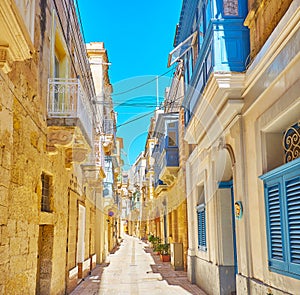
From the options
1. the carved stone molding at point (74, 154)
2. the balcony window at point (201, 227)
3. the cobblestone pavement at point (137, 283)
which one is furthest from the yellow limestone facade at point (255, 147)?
the carved stone molding at point (74, 154)

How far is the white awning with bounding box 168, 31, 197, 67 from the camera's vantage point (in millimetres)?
12039

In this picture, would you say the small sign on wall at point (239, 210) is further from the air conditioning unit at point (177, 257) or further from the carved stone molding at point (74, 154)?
the air conditioning unit at point (177, 257)

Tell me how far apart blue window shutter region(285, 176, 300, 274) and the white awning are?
7129 millimetres

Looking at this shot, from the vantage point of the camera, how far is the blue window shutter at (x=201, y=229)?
11916 mm

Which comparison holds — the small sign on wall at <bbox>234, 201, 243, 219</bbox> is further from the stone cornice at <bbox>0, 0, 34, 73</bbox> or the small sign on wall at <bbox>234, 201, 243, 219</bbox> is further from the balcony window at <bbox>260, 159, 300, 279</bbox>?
the stone cornice at <bbox>0, 0, 34, 73</bbox>

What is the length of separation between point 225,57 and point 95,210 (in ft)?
46.0

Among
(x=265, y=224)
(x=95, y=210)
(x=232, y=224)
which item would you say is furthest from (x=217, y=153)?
(x=95, y=210)

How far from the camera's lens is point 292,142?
243 inches

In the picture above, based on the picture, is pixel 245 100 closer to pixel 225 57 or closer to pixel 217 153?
pixel 225 57

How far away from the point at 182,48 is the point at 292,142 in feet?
26.5

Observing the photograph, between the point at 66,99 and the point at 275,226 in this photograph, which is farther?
the point at 66,99

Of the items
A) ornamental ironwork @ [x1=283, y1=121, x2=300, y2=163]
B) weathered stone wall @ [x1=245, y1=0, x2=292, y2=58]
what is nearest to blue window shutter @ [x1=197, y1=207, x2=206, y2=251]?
ornamental ironwork @ [x1=283, y1=121, x2=300, y2=163]

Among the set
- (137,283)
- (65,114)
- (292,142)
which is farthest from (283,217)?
(137,283)

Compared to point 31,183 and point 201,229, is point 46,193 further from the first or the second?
point 201,229
